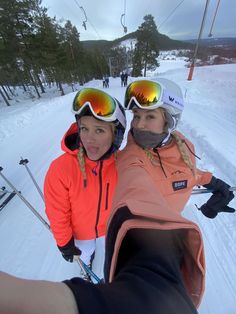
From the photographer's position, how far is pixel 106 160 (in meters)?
1.88

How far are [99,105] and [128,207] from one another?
120cm

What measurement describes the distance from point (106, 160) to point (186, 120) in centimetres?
701

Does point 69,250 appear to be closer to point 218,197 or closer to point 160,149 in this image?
point 160,149

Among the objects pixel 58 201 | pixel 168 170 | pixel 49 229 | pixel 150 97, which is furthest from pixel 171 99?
pixel 49 229

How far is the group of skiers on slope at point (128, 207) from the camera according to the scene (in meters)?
0.57

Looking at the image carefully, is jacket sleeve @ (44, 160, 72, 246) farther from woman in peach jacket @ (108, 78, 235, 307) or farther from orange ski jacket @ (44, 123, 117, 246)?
woman in peach jacket @ (108, 78, 235, 307)

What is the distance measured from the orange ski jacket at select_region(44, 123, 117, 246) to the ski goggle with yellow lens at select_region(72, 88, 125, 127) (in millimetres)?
282

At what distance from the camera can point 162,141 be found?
2020 millimetres

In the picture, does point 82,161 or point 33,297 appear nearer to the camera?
point 33,297

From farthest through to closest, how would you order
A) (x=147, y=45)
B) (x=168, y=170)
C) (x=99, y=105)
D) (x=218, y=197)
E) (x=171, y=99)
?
(x=147, y=45), (x=218, y=197), (x=171, y=99), (x=168, y=170), (x=99, y=105)

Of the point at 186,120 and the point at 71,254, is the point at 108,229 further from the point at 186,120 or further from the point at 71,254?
the point at 186,120

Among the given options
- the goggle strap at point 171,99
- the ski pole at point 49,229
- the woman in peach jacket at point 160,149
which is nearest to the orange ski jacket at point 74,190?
the woman in peach jacket at point 160,149

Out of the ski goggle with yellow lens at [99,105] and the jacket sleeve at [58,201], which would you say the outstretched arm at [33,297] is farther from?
the ski goggle with yellow lens at [99,105]

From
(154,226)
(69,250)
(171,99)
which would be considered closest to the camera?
(154,226)
